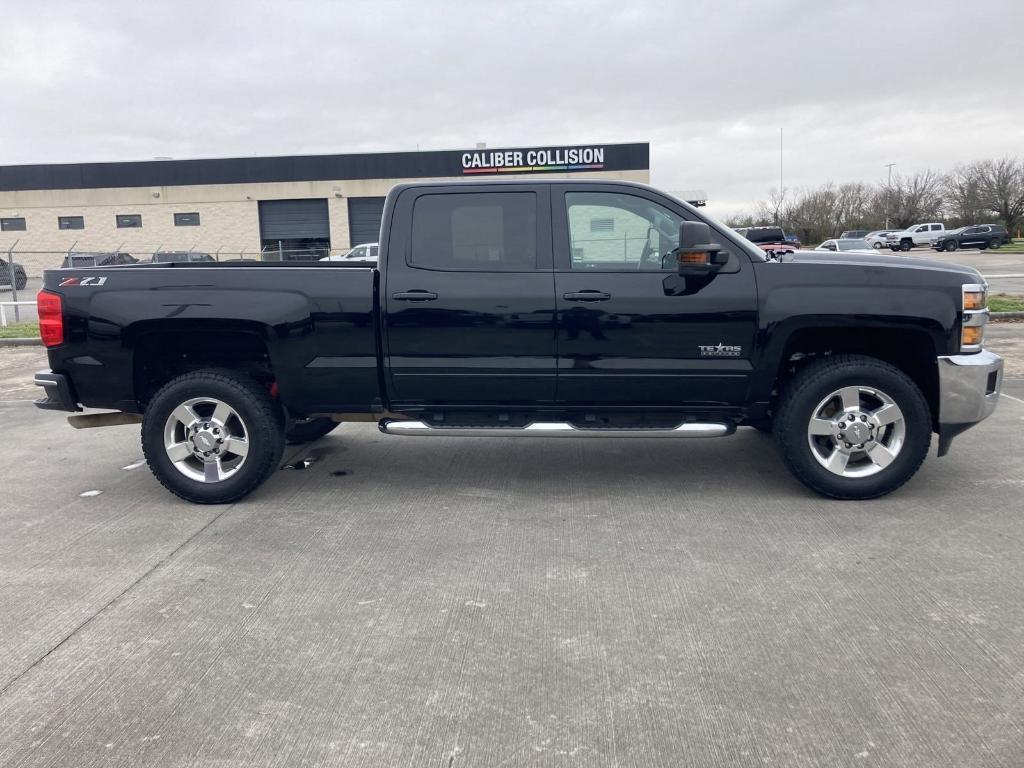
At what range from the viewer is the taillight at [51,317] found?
17.1 feet

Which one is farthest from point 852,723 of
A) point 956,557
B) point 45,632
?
point 45,632

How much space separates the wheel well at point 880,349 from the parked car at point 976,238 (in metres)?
51.2

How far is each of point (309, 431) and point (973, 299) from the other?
4.82 metres

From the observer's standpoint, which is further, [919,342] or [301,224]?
[301,224]

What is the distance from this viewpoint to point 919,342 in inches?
199

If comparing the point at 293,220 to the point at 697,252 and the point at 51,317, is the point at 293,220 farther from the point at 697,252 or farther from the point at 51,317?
the point at 697,252

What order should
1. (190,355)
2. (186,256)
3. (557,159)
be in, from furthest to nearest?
(557,159)
(186,256)
(190,355)

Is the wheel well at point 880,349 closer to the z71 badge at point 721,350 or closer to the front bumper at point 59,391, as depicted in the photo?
the z71 badge at point 721,350

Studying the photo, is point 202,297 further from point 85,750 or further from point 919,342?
point 919,342

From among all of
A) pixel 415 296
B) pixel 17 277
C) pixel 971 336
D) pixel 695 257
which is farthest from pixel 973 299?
pixel 17 277

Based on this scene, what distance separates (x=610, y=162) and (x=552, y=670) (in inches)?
1569

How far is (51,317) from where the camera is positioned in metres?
5.25

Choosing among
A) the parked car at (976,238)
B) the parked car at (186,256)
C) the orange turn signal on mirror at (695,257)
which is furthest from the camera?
the parked car at (976,238)

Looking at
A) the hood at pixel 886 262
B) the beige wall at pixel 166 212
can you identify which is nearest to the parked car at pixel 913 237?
the beige wall at pixel 166 212
